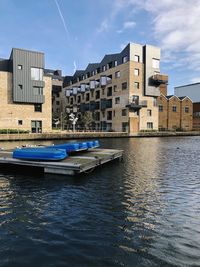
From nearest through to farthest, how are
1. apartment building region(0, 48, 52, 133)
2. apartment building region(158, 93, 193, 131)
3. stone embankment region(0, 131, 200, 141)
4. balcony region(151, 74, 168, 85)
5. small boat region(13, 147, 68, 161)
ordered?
Result: small boat region(13, 147, 68, 161), stone embankment region(0, 131, 200, 141), apartment building region(0, 48, 52, 133), balcony region(151, 74, 168, 85), apartment building region(158, 93, 193, 131)

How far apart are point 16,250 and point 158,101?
72.3 meters

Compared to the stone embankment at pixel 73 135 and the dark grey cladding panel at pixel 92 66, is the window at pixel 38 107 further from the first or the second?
the dark grey cladding panel at pixel 92 66

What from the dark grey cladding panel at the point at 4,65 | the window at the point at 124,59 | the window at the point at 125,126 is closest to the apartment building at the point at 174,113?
the window at the point at 125,126

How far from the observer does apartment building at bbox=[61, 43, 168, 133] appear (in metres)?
66.5

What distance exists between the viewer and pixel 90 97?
86.6 m

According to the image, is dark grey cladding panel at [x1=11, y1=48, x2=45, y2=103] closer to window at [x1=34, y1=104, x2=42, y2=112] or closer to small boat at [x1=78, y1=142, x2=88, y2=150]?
window at [x1=34, y1=104, x2=42, y2=112]

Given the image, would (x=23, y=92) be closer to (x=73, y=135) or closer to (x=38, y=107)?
(x=38, y=107)

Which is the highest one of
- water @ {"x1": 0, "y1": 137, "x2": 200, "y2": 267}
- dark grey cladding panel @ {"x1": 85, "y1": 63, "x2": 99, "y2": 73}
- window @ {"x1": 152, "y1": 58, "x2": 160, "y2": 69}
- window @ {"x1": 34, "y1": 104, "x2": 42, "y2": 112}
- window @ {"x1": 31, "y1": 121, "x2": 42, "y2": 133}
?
dark grey cladding panel @ {"x1": 85, "y1": 63, "x2": 99, "y2": 73}

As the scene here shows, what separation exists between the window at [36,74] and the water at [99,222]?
43.7 m

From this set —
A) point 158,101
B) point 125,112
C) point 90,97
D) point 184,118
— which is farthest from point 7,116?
point 184,118

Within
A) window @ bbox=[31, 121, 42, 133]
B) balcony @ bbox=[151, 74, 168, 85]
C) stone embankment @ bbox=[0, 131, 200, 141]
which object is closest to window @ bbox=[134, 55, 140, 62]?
balcony @ bbox=[151, 74, 168, 85]

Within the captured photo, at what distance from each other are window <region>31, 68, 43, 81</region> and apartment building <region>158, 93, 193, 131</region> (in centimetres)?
3775

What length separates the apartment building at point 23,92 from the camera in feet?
172

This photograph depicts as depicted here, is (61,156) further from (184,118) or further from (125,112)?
(184,118)
